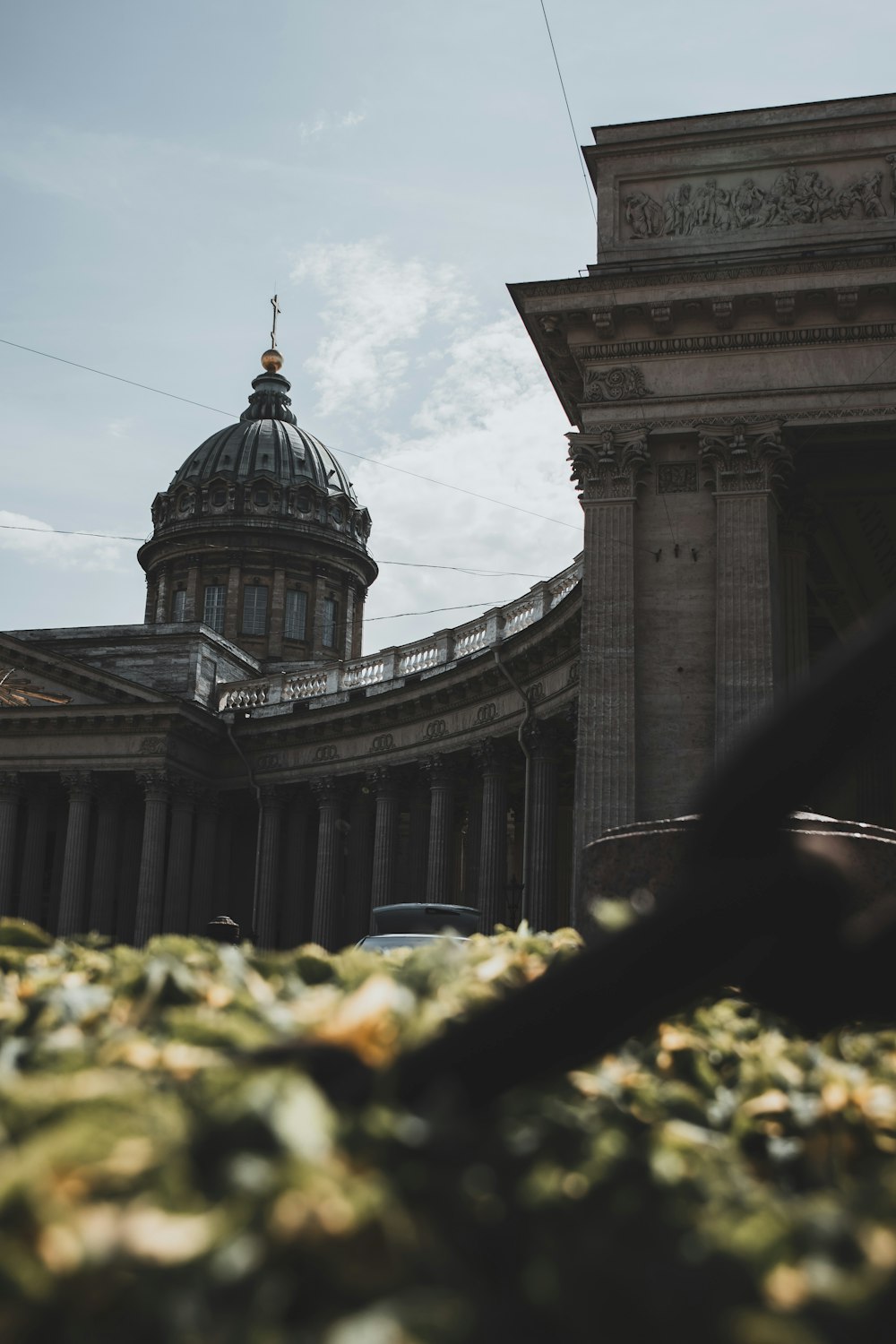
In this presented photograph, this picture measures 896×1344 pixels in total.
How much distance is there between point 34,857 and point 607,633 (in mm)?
35373

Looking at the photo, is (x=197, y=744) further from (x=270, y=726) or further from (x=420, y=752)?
(x=420, y=752)

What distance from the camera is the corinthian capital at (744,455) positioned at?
23.5m

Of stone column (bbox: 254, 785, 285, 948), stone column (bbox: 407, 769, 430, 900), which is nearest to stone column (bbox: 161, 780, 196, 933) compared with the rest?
A: stone column (bbox: 254, 785, 285, 948)

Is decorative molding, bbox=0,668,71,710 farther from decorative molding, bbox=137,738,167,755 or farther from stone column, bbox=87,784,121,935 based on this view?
stone column, bbox=87,784,121,935

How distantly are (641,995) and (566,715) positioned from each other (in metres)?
33.2

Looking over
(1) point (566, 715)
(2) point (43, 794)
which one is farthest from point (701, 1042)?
(2) point (43, 794)

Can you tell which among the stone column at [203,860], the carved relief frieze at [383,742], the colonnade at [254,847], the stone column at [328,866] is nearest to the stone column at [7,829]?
the colonnade at [254,847]

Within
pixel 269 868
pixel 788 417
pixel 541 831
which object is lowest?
pixel 269 868

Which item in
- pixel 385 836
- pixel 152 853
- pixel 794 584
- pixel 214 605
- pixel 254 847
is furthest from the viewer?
pixel 214 605

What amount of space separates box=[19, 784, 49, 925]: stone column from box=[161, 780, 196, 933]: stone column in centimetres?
528

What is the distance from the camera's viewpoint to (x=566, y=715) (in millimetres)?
35438

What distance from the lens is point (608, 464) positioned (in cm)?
2395

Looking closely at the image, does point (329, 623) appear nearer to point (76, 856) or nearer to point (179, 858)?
point (179, 858)

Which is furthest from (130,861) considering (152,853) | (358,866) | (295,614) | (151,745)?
(295,614)
